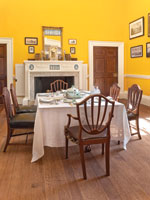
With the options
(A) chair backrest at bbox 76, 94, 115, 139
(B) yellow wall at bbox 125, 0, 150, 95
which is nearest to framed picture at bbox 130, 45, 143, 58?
(B) yellow wall at bbox 125, 0, 150, 95

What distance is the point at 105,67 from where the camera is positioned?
27.7 ft

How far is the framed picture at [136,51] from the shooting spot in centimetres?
749

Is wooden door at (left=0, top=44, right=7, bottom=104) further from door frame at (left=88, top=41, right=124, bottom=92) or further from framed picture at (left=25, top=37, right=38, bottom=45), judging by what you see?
door frame at (left=88, top=41, right=124, bottom=92)

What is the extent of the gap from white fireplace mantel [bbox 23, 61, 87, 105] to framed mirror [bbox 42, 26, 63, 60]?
30 centimetres

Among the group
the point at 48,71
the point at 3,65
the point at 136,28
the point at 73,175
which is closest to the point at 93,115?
the point at 73,175

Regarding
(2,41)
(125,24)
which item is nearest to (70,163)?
(2,41)

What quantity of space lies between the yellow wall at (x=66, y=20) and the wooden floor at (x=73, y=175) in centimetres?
496

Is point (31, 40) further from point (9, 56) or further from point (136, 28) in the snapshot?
point (136, 28)

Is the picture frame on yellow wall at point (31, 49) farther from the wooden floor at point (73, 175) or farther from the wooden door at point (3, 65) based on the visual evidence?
the wooden floor at point (73, 175)

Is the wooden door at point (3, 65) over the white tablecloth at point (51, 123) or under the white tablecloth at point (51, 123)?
over

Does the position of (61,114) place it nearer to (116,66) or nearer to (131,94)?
(131,94)

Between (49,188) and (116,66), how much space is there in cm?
683

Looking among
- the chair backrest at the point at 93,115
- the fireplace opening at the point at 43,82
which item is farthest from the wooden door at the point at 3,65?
the chair backrest at the point at 93,115

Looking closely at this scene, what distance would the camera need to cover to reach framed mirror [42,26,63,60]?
7645 mm
